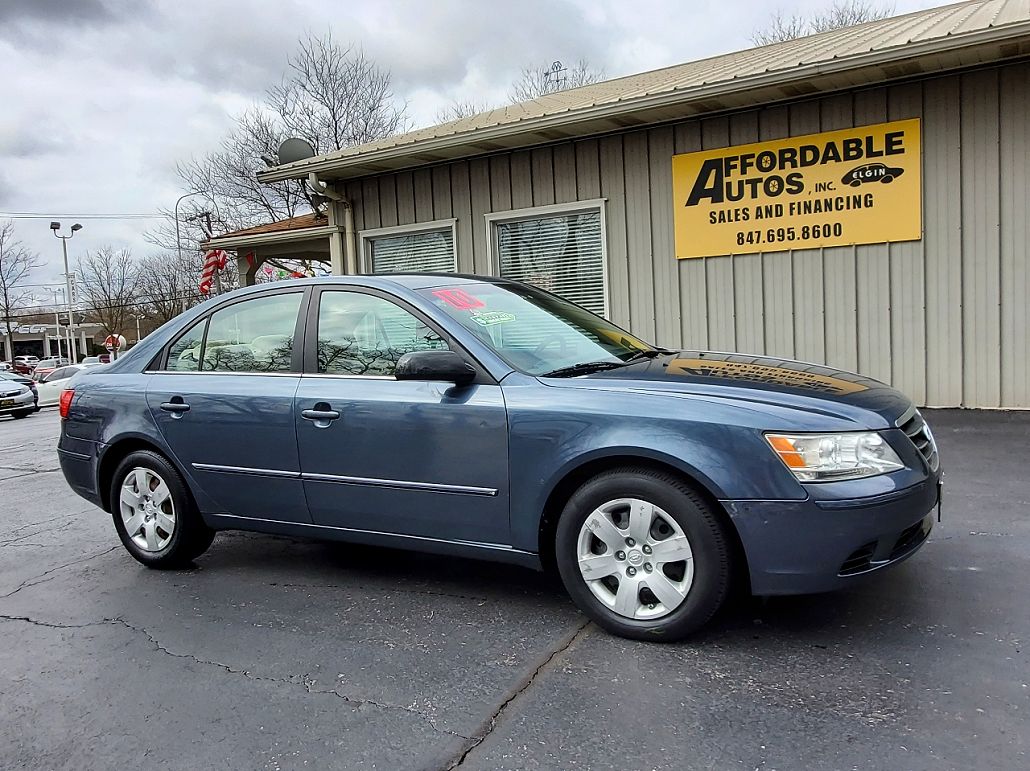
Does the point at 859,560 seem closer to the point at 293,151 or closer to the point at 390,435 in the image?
the point at 390,435

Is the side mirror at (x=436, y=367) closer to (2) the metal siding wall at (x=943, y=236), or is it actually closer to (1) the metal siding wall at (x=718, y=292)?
(1) the metal siding wall at (x=718, y=292)

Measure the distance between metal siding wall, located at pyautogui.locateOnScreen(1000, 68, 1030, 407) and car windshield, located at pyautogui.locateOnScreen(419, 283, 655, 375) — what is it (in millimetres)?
4845

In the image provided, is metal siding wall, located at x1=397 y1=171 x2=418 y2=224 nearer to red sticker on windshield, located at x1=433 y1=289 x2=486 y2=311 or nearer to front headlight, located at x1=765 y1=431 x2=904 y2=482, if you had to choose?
red sticker on windshield, located at x1=433 y1=289 x2=486 y2=311

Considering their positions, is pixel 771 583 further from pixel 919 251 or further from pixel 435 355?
pixel 919 251

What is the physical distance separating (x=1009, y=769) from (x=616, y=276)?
753cm

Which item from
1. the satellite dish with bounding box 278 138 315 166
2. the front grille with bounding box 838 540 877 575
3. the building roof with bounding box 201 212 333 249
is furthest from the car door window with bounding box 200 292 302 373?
the satellite dish with bounding box 278 138 315 166

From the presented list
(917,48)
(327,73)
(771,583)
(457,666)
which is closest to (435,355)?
(457,666)

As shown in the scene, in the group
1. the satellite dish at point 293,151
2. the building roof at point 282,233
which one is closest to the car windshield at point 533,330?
the building roof at point 282,233

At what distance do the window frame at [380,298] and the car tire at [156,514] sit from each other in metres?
1.10

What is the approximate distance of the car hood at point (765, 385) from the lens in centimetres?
311

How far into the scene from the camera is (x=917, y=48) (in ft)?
22.3

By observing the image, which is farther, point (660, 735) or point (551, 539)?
point (551, 539)

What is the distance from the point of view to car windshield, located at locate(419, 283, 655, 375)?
3.71 metres

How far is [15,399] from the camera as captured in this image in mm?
18953
